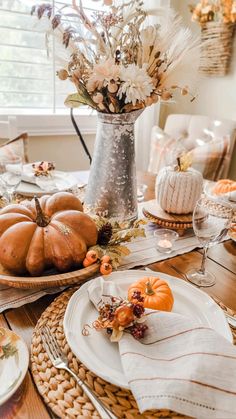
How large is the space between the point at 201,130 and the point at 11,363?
1916 millimetres

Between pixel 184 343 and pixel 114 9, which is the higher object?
pixel 114 9

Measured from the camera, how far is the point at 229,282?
74cm

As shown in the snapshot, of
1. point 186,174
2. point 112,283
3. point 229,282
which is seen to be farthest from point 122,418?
point 186,174

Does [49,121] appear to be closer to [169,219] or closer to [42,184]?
[42,184]

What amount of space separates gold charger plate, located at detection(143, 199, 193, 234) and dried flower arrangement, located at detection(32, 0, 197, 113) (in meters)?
0.31

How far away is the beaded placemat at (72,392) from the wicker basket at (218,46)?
6.78 ft

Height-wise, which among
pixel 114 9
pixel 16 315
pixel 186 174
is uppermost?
pixel 114 9

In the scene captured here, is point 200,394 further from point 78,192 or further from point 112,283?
point 78,192

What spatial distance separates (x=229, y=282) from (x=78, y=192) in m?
0.62

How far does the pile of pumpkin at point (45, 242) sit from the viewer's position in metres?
0.63

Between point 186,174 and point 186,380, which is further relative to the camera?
point 186,174

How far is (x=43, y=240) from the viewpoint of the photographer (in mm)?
643

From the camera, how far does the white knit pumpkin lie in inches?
36.4

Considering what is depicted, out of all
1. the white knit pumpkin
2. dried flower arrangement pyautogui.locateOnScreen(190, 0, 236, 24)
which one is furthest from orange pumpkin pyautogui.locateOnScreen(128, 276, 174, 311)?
dried flower arrangement pyautogui.locateOnScreen(190, 0, 236, 24)
